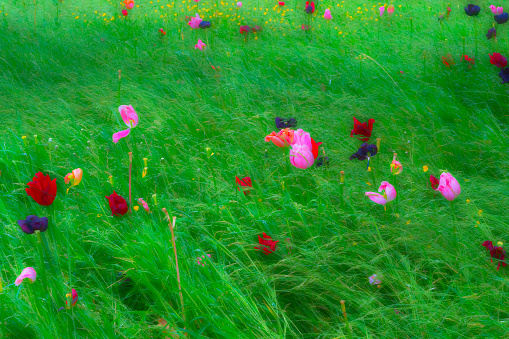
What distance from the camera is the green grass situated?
3.69 ft

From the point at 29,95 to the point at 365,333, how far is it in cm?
271

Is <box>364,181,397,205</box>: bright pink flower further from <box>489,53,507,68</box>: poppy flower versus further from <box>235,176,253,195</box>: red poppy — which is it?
<box>489,53,507,68</box>: poppy flower

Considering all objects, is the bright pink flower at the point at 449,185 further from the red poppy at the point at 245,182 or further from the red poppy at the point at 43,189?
the red poppy at the point at 43,189

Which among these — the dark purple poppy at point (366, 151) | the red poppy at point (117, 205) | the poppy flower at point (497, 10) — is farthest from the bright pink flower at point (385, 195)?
the poppy flower at point (497, 10)

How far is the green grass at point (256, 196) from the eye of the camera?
44.3 inches

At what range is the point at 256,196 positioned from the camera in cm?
160

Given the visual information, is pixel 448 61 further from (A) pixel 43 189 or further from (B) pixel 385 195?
(A) pixel 43 189

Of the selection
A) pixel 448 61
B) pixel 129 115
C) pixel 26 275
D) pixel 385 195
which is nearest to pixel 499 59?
pixel 448 61

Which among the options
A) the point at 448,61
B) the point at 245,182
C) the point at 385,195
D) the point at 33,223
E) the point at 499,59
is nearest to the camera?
the point at 33,223

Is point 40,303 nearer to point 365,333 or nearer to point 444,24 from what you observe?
point 365,333

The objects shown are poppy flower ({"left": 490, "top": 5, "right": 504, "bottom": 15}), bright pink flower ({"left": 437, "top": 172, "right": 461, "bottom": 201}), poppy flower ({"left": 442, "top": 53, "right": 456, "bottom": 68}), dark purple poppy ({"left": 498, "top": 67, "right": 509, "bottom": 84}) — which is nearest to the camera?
bright pink flower ({"left": 437, "top": 172, "right": 461, "bottom": 201})

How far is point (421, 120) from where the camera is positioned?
229 centimetres

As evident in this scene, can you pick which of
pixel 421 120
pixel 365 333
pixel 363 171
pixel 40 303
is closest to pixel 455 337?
pixel 365 333

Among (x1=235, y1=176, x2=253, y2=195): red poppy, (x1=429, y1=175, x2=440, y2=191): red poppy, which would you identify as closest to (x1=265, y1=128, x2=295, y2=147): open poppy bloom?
(x1=235, y1=176, x2=253, y2=195): red poppy
